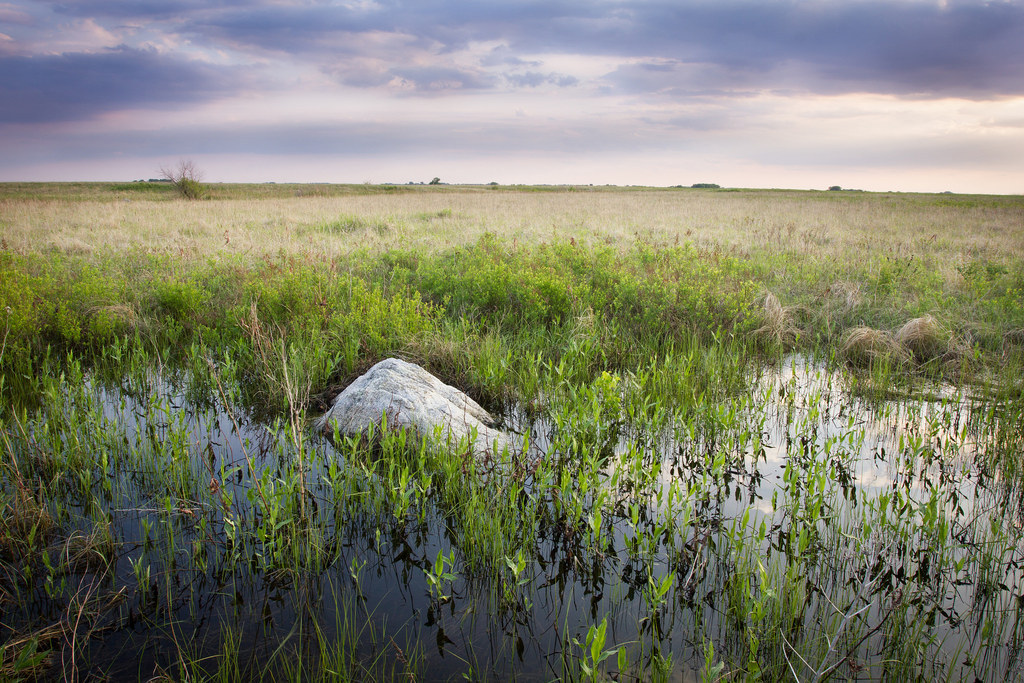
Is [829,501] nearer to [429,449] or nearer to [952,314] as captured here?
[429,449]

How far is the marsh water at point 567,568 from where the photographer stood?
8.08 ft

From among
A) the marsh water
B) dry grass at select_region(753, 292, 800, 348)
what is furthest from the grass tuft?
the marsh water

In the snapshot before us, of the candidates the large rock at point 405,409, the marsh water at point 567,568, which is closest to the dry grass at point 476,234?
the large rock at point 405,409

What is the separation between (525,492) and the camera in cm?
372

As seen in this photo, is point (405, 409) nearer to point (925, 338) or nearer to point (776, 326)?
point (776, 326)

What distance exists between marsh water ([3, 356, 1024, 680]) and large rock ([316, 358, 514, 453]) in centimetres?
32

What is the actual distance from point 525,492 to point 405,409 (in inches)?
50.6

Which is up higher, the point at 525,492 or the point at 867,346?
the point at 867,346

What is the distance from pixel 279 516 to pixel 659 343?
17.0ft

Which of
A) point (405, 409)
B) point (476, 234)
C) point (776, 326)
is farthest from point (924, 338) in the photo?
point (476, 234)

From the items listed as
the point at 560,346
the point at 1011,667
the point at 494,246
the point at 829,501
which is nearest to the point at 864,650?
the point at 1011,667

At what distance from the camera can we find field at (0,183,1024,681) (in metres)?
2.50

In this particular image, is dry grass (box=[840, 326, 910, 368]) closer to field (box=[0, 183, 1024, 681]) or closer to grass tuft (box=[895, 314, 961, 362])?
field (box=[0, 183, 1024, 681])

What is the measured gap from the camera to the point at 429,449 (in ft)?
13.1
